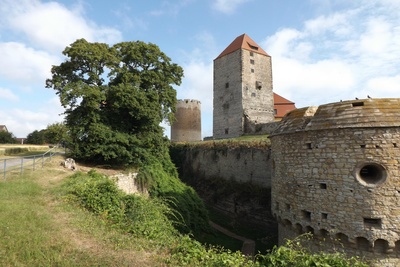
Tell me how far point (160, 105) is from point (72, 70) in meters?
5.97

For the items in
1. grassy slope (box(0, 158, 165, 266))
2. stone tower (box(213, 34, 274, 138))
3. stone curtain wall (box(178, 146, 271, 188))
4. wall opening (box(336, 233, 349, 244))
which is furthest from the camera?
stone tower (box(213, 34, 274, 138))

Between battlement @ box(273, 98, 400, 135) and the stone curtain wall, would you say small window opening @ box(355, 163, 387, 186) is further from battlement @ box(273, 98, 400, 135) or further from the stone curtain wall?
the stone curtain wall

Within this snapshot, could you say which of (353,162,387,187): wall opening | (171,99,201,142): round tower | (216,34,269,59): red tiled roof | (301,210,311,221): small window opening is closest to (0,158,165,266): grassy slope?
(301,210,311,221): small window opening

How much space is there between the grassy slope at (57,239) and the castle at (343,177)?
5.78m

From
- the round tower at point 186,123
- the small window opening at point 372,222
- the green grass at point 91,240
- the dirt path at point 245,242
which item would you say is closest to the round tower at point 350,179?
the small window opening at point 372,222

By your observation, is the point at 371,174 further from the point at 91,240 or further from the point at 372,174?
the point at 91,240

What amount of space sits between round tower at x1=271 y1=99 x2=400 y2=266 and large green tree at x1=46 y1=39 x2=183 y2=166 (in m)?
10.2

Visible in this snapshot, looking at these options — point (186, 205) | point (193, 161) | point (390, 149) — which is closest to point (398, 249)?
point (390, 149)

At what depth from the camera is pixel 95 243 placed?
6.46 meters

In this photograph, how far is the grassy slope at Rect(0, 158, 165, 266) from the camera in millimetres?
5523

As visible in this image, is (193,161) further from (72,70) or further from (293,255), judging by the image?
(293,255)

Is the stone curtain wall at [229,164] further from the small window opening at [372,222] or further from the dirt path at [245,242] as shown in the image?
the small window opening at [372,222]

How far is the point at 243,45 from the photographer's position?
31844 mm

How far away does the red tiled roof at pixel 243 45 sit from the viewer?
32.1m
